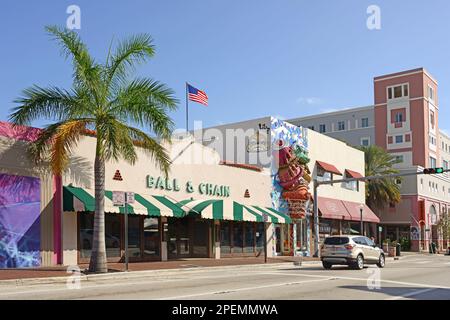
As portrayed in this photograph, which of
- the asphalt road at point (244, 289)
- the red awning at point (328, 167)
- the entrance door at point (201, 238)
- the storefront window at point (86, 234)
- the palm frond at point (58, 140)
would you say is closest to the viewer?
the asphalt road at point (244, 289)

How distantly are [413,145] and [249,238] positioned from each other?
141ft

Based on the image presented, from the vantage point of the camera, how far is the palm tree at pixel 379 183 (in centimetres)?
6019

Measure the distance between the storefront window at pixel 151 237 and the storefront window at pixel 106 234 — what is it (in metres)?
2.13

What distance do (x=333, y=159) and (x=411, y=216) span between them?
2424cm

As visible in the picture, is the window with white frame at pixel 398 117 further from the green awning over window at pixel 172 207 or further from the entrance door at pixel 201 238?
the entrance door at pixel 201 238

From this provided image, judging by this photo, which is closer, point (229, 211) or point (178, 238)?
point (178, 238)

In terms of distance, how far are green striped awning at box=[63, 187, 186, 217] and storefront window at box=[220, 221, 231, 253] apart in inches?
237

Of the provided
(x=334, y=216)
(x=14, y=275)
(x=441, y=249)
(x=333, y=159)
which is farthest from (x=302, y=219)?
(x=441, y=249)

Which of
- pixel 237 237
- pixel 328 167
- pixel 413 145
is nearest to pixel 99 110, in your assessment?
pixel 237 237

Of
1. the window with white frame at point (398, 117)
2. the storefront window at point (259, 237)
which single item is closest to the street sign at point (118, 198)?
the storefront window at point (259, 237)

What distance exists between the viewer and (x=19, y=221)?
75.1 ft

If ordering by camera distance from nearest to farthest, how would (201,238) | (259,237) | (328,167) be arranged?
(201,238) < (259,237) < (328,167)

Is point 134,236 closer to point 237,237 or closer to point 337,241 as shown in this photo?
point 237,237

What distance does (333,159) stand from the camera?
49156mm
